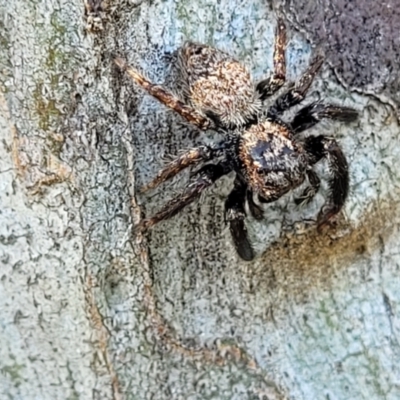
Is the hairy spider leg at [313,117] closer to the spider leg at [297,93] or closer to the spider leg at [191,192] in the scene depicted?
the spider leg at [297,93]

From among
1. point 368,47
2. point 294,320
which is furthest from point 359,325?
point 368,47

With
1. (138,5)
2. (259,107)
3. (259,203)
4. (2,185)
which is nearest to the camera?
(2,185)

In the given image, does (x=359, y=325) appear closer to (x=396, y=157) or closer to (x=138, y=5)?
(x=396, y=157)

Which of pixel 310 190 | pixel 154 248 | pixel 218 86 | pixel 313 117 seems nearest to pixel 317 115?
pixel 313 117

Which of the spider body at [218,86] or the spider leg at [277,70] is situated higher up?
the spider body at [218,86]

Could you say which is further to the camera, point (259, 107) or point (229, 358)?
point (259, 107)

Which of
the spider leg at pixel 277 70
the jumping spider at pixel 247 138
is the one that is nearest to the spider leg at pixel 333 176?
the jumping spider at pixel 247 138

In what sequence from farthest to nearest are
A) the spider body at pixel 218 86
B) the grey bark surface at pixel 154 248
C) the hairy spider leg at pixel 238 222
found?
the spider body at pixel 218 86 → the hairy spider leg at pixel 238 222 → the grey bark surface at pixel 154 248

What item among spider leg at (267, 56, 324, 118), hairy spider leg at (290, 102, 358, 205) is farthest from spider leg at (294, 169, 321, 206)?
spider leg at (267, 56, 324, 118)
